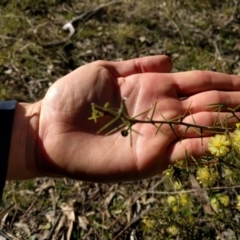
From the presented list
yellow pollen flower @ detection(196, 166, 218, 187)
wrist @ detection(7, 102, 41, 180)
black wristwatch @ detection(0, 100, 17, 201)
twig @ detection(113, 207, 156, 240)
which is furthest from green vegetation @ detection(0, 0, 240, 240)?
yellow pollen flower @ detection(196, 166, 218, 187)

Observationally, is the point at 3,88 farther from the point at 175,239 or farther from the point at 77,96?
the point at 175,239

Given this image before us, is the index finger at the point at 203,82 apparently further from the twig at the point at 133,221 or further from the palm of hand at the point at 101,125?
the twig at the point at 133,221

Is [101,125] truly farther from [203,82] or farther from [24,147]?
[203,82]

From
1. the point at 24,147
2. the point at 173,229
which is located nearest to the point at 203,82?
the point at 173,229

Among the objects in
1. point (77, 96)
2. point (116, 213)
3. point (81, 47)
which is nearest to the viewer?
point (77, 96)

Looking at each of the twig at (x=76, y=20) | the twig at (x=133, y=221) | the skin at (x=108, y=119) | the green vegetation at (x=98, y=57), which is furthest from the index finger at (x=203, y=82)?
the twig at (x=76, y=20)

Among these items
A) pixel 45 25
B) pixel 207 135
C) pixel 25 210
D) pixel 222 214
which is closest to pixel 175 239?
pixel 222 214
